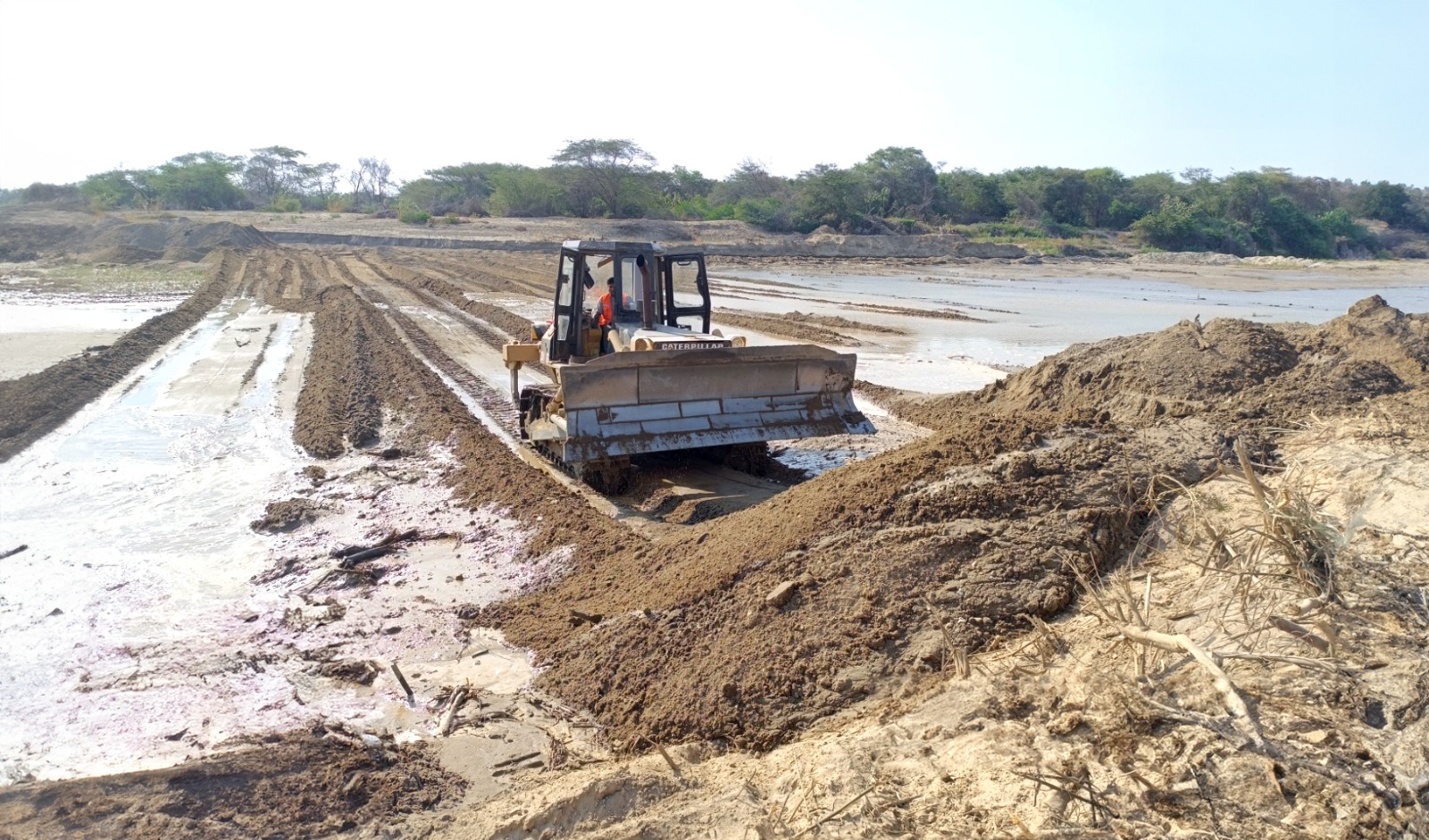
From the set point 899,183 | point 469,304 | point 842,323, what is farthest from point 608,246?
point 899,183

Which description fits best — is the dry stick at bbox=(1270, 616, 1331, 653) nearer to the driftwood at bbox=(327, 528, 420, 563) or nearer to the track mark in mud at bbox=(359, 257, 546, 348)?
the driftwood at bbox=(327, 528, 420, 563)

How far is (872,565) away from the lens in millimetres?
5121

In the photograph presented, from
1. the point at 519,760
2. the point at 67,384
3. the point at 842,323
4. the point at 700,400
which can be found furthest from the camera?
the point at 842,323

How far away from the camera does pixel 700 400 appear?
8.64 meters

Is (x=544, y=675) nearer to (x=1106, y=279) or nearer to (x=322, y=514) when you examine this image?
(x=322, y=514)

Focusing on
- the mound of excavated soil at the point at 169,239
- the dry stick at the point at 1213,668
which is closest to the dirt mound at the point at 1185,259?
the mound of excavated soil at the point at 169,239

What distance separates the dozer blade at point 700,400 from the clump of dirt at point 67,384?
6473 millimetres

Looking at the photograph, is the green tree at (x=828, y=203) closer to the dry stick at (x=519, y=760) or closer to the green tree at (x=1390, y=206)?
the green tree at (x=1390, y=206)

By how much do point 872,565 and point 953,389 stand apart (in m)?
9.78

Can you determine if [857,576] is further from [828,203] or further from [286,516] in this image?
[828,203]

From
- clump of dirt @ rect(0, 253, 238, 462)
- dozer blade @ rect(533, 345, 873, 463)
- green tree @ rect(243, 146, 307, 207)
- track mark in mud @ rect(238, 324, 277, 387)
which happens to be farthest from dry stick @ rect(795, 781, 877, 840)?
green tree @ rect(243, 146, 307, 207)

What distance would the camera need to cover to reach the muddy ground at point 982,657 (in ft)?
10.7

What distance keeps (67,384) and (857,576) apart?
1272cm

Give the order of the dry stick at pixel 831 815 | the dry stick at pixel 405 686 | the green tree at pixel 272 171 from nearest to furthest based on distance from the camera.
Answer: the dry stick at pixel 831 815
the dry stick at pixel 405 686
the green tree at pixel 272 171
